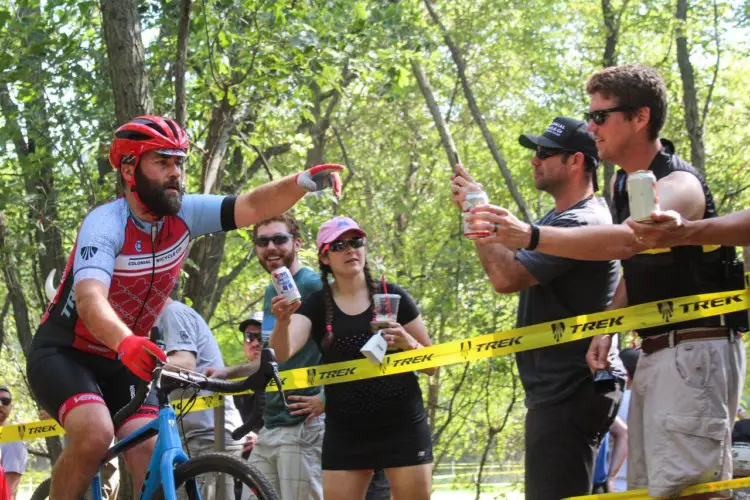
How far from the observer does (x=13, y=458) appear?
10062mm

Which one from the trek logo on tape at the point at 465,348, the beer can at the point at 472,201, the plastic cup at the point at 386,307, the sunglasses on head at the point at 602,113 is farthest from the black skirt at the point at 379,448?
the sunglasses on head at the point at 602,113

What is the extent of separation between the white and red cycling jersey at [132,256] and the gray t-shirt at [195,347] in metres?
1.58

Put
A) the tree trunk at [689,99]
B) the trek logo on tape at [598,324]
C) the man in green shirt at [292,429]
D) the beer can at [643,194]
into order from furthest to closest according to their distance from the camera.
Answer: the tree trunk at [689,99], the man in green shirt at [292,429], the trek logo on tape at [598,324], the beer can at [643,194]

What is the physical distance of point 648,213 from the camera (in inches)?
144

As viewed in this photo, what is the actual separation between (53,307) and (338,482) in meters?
1.76

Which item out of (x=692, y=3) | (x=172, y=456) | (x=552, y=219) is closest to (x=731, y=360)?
(x=552, y=219)

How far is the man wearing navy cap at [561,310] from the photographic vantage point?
455cm

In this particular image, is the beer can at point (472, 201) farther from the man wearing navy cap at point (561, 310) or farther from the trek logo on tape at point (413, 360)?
the trek logo on tape at point (413, 360)

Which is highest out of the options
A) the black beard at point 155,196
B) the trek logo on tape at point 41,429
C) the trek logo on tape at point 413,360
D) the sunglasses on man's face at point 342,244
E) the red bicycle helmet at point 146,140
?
the red bicycle helmet at point 146,140

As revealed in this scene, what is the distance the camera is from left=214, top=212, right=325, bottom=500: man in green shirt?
638cm

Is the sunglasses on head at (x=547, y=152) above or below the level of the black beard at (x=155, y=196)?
above

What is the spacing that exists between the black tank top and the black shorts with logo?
2.30 meters

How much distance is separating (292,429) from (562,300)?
7.66 ft

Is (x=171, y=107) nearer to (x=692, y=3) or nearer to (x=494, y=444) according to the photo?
(x=692, y=3)
